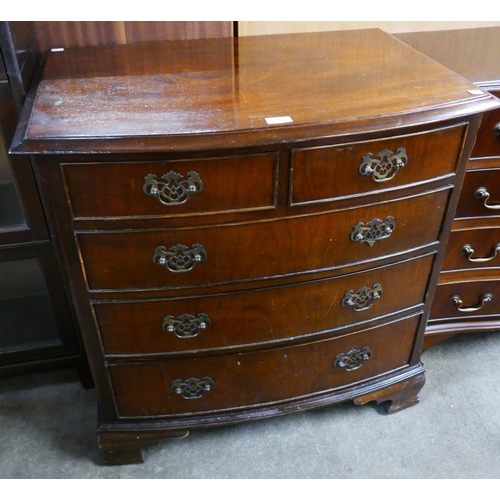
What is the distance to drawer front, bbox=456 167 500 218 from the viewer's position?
135 centimetres

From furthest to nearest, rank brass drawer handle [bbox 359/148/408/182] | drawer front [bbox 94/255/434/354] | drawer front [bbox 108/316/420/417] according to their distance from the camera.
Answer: drawer front [bbox 108/316/420/417] → drawer front [bbox 94/255/434/354] → brass drawer handle [bbox 359/148/408/182]

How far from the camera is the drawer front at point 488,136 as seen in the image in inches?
49.0

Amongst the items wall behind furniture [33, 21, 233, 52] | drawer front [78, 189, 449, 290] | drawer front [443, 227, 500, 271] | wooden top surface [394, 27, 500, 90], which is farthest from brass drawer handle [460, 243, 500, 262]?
wall behind furniture [33, 21, 233, 52]

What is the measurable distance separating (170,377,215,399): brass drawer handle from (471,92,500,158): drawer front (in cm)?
86

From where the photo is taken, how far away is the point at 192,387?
130cm

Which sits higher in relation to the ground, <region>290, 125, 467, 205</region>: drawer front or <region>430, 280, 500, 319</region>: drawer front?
<region>290, 125, 467, 205</region>: drawer front

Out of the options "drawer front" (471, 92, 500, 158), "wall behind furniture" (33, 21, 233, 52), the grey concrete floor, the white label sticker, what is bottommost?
the grey concrete floor

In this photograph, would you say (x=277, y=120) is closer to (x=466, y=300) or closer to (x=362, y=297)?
(x=362, y=297)

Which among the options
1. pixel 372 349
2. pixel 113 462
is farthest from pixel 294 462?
pixel 113 462

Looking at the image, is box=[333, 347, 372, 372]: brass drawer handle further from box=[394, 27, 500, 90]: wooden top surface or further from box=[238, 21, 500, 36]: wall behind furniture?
box=[238, 21, 500, 36]: wall behind furniture

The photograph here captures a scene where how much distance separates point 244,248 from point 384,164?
0.33 metres

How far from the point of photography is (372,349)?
54.5 inches

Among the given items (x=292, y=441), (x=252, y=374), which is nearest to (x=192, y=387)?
(x=252, y=374)

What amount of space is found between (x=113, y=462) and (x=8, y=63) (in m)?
1.00
